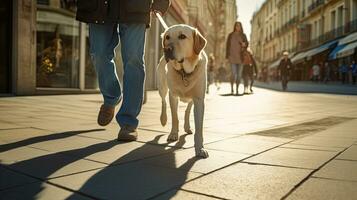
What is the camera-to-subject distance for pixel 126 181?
2.36 meters

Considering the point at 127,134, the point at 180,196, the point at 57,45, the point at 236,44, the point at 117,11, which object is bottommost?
the point at 180,196

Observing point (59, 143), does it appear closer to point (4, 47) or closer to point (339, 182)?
point (339, 182)

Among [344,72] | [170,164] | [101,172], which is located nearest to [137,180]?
[101,172]

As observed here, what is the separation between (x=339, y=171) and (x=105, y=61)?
2.40 m

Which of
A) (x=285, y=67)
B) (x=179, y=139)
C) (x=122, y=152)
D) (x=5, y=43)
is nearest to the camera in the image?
(x=122, y=152)

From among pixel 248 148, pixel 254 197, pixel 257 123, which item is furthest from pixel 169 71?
pixel 257 123

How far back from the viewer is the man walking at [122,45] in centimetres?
404

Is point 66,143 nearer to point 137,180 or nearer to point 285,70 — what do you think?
point 137,180

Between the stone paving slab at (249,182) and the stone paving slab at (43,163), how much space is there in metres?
0.72

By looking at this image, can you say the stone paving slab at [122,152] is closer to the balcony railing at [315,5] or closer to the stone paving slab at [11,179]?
the stone paving slab at [11,179]

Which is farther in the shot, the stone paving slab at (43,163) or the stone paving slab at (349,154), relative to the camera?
the stone paving slab at (349,154)

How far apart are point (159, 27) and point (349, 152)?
52.9 ft

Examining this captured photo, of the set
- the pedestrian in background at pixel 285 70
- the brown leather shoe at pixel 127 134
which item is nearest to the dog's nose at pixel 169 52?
the brown leather shoe at pixel 127 134

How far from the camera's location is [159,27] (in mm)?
18969
